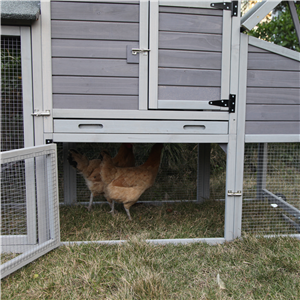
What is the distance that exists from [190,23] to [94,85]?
102cm

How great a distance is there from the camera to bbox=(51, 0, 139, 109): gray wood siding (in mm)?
2365

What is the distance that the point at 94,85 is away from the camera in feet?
8.02

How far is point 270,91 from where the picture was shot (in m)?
2.60

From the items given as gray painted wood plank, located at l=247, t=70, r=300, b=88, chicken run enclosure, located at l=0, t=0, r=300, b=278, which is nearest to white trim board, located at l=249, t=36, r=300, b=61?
chicken run enclosure, located at l=0, t=0, r=300, b=278

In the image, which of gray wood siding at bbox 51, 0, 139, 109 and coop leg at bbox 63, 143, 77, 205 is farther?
coop leg at bbox 63, 143, 77, 205

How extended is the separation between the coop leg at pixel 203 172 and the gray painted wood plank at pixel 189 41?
1737 millimetres

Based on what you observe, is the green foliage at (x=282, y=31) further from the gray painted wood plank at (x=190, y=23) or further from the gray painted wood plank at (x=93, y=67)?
the gray painted wood plank at (x=93, y=67)

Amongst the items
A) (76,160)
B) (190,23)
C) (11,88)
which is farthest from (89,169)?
(190,23)

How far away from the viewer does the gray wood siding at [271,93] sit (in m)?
2.57

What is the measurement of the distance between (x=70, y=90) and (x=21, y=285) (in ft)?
5.22

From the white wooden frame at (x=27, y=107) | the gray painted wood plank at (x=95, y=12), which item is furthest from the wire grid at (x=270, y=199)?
the white wooden frame at (x=27, y=107)

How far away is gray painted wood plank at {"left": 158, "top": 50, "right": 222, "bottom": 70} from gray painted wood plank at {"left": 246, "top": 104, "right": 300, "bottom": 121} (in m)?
0.55

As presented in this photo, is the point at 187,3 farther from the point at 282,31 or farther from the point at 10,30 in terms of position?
the point at 282,31

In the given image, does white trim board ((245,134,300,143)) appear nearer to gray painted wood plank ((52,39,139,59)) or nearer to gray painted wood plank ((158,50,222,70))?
gray painted wood plank ((158,50,222,70))
